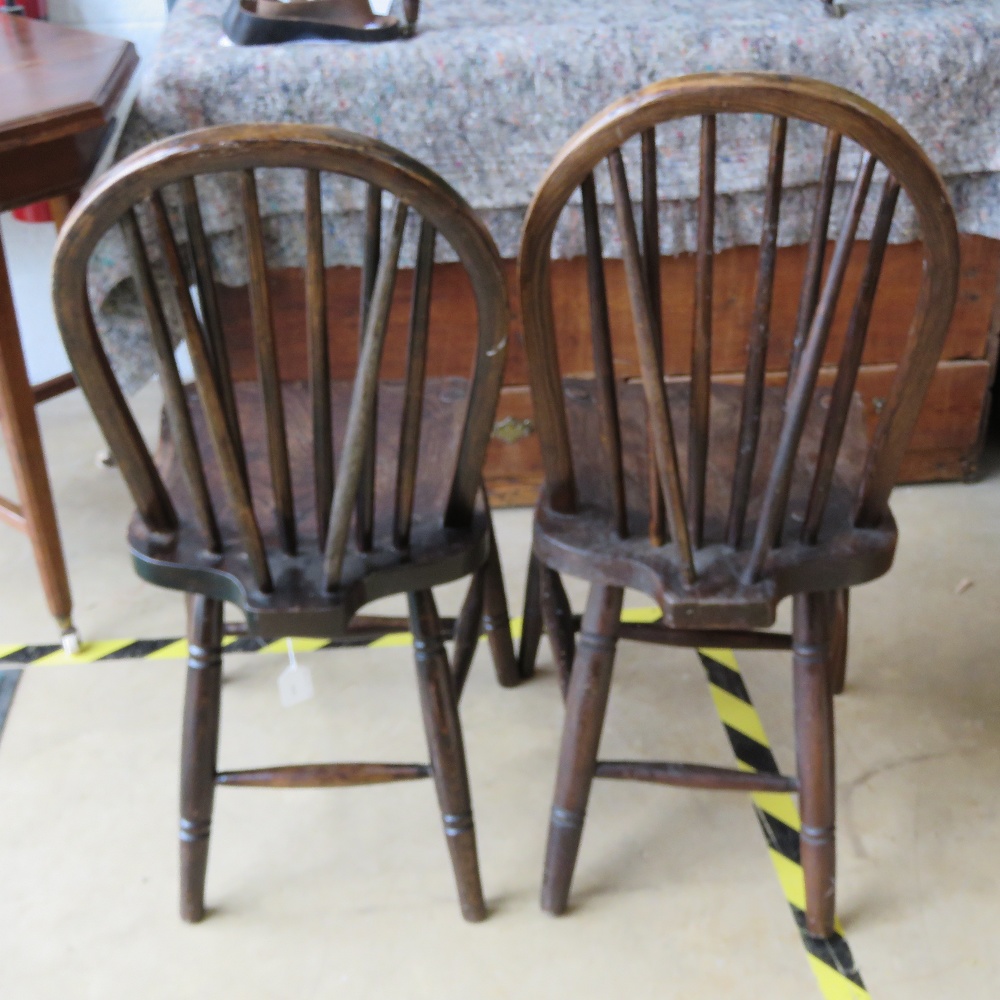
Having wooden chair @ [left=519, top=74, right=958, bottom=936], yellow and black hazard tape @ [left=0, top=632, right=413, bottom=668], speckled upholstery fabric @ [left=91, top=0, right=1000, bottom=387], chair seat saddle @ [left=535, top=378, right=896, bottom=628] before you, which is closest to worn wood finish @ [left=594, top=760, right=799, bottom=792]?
wooden chair @ [left=519, top=74, right=958, bottom=936]

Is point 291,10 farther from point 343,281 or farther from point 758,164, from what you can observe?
point 758,164

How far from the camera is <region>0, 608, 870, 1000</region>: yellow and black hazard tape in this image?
→ 1365 mm

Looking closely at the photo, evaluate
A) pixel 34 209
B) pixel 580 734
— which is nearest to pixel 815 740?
pixel 580 734

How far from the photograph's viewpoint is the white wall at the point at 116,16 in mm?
2514

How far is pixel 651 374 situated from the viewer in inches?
40.9

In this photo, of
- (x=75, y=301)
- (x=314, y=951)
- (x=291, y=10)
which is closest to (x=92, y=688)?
(x=314, y=951)

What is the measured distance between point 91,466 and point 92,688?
0.80 m

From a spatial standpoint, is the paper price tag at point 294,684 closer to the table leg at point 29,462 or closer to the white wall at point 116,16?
the table leg at point 29,462

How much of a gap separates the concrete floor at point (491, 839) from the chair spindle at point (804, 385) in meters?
0.54

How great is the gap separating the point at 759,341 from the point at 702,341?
0.05m

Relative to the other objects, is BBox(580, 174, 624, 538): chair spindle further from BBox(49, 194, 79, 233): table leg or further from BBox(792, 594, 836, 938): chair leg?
BBox(49, 194, 79, 233): table leg

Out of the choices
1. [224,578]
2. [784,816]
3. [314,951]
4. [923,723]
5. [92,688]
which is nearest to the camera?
[224,578]

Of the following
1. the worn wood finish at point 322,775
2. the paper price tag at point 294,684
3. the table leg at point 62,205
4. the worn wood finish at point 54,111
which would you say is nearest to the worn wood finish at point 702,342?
the worn wood finish at point 322,775

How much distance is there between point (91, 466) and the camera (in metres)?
2.50
